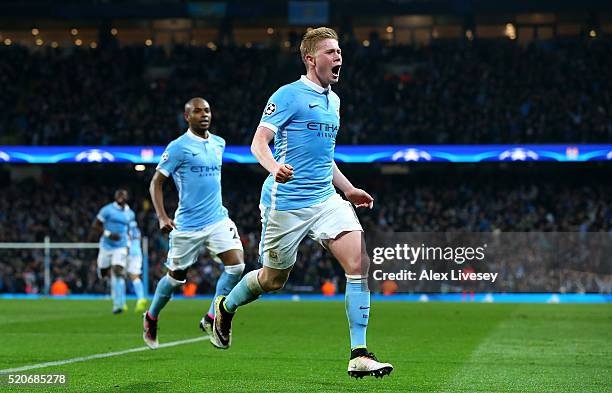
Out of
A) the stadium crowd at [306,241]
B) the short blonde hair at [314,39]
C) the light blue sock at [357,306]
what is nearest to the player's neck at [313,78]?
the short blonde hair at [314,39]

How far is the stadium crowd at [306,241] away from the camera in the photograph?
29156 mm

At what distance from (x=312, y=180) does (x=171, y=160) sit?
3.64 metres

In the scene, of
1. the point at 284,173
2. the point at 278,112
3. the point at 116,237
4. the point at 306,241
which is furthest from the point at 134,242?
the point at 284,173

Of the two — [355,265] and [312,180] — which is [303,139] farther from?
[355,265]

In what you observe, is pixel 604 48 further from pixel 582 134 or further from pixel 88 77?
pixel 88 77

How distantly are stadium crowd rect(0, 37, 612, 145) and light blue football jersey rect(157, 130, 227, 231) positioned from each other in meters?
21.9

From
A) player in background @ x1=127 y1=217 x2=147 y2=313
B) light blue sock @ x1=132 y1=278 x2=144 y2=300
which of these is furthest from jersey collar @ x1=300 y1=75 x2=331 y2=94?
player in background @ x1=127 y1=217 x2=147 y2=313

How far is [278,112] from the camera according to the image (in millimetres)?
7199

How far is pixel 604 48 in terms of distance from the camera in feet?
118

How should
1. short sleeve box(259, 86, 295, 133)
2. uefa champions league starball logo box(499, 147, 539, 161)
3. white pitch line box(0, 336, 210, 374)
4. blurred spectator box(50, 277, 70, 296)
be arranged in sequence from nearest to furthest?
short sleeve box(259, 86, 295, 133) < white pitch line box(0, 336, 210, 374) < blurred spectator box(50, 277, 70, 296) < uefa champions league starball logo box(499, 147, 539, 161)

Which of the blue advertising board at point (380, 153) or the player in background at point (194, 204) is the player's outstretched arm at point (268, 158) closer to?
the player in background at point (194, 204)

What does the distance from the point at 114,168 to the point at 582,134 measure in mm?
15835

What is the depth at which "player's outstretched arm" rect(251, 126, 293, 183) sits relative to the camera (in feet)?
21.5

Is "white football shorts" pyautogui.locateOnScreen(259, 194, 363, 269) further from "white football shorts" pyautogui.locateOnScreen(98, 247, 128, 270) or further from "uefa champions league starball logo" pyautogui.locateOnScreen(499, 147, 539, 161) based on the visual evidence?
"uefa champions league starball logo" pyautogui.locateOnScreen(499, 147, 539, 161)
